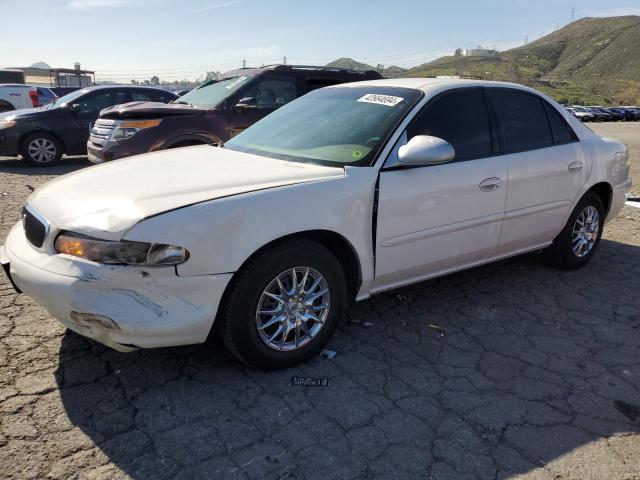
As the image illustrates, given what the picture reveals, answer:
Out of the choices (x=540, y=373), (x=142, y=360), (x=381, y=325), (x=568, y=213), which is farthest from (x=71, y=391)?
(x=568, y=213)

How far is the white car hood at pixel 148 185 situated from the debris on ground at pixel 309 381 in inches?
42.8

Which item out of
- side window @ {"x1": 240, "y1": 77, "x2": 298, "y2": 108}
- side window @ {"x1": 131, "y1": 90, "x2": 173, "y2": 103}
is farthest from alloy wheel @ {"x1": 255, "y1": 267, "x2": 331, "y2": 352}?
side window @ {"x1": 131, "y1": 90, "x2": 173, "y2": 103}

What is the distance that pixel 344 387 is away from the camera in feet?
9.62

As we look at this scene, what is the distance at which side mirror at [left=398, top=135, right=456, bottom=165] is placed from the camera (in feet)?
10.6

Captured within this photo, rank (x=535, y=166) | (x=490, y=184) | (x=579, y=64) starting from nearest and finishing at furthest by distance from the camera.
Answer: (x=490, y=184) < (x=535, y=166) < (x=579, y=64)

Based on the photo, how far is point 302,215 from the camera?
9.50ft

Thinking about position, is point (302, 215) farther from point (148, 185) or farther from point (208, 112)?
point (208, 112)

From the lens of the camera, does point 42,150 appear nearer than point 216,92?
No

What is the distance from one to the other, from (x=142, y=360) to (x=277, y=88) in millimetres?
5557

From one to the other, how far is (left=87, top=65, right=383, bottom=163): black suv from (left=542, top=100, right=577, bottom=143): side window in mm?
4147

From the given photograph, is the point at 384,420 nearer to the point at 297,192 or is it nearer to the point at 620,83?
the point at 297,192

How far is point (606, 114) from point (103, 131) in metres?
48.9

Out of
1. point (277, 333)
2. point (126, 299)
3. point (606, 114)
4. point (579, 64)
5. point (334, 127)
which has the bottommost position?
point (606, 114)

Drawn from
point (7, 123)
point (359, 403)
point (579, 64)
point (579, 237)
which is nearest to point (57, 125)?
point (7, 123)
